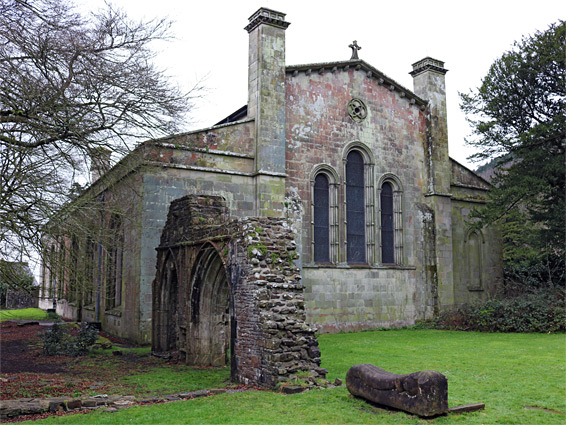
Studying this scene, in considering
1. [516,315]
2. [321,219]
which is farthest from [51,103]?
[516,315]

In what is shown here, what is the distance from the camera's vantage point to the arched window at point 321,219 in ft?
65.5

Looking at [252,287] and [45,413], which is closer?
[45,413]

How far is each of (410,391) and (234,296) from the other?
4.73 meters

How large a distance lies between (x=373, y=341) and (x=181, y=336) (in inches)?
269

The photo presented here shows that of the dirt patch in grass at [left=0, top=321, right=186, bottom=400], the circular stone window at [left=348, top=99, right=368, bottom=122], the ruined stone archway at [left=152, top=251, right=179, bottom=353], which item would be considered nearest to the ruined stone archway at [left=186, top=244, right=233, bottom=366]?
the dirt patch in grass at [left=0, top=321, right=186, bottom=400]

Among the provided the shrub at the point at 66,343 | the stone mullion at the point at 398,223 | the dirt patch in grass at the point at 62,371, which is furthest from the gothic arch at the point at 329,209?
the shrub at the point at 66,343

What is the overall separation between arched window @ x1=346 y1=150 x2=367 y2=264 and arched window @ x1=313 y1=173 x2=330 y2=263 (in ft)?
3.14

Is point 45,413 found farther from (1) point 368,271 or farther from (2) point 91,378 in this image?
(1) point 368,271

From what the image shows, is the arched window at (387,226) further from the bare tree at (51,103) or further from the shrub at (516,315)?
the bare tree at (51,103)

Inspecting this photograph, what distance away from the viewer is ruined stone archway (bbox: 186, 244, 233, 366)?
12680 mm

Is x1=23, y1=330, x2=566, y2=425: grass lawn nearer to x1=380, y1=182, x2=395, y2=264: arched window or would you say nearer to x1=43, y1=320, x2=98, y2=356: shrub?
x1=43, y1=320, x2=98, y2=356: shrub

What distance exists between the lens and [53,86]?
9359mm

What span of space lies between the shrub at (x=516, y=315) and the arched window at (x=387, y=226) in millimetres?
3460

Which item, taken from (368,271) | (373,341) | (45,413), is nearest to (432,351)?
(373,341)
